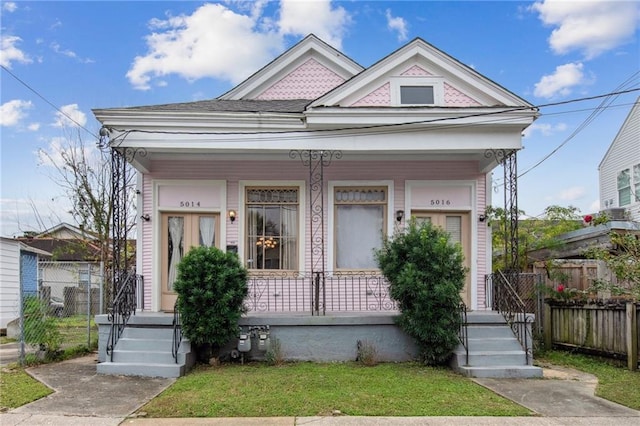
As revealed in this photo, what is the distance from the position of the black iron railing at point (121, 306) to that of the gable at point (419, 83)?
4.78m

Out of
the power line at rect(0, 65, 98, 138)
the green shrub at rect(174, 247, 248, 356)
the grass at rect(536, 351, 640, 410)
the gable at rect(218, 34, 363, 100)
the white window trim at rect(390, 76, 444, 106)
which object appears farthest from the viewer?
the gable at rect(218, 34, 363, 100)

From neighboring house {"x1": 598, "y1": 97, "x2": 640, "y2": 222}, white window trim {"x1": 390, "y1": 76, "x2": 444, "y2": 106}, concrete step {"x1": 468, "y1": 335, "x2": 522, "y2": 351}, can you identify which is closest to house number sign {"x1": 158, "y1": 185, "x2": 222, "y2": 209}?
white window trim {"x1": 390, "y1": 76, "x2": 444, "y2": 106}

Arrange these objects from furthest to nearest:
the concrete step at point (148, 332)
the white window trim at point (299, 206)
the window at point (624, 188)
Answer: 1. the window at point (624, 188)
2. the white window trim at point (299, 206)
3. the concrete step at point (148, 332)

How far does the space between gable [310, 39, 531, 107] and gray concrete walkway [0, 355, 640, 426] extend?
505 centimetres

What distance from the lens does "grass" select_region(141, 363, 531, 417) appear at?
532 cm

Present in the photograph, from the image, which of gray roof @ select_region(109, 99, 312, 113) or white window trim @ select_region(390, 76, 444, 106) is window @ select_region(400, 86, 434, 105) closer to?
white window trim @ select_region(390, 76, 444, 106)

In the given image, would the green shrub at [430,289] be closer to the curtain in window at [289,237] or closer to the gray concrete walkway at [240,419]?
the gray concrete walkway at [240,419]

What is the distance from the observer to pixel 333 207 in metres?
9.98

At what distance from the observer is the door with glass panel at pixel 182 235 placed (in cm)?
999

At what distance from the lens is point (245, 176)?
999 centimetres

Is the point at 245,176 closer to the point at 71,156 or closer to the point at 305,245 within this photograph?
the point at 305,245

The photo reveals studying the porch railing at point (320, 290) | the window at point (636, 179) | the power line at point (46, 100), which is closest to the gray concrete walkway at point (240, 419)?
the porch railing at point (320, 290)

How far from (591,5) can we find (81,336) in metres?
13.4

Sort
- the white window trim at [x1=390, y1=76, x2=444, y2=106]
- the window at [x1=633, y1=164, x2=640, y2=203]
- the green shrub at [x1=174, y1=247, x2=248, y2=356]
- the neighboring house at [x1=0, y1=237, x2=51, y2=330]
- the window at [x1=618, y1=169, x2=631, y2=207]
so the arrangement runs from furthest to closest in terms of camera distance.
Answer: the window at [x1=618, y1=169, x2=631, y2=207] < the window at [x1=633, y1=164, x2=640, y2=203] < the neighboring house at [x1=0, y1=237, x2=51, y2=330] < the white window trim at [x1=390, y1=76, x2=444, y2=106] < the green shrub at [x1=174, y1=247, x2=248, y2=356]
